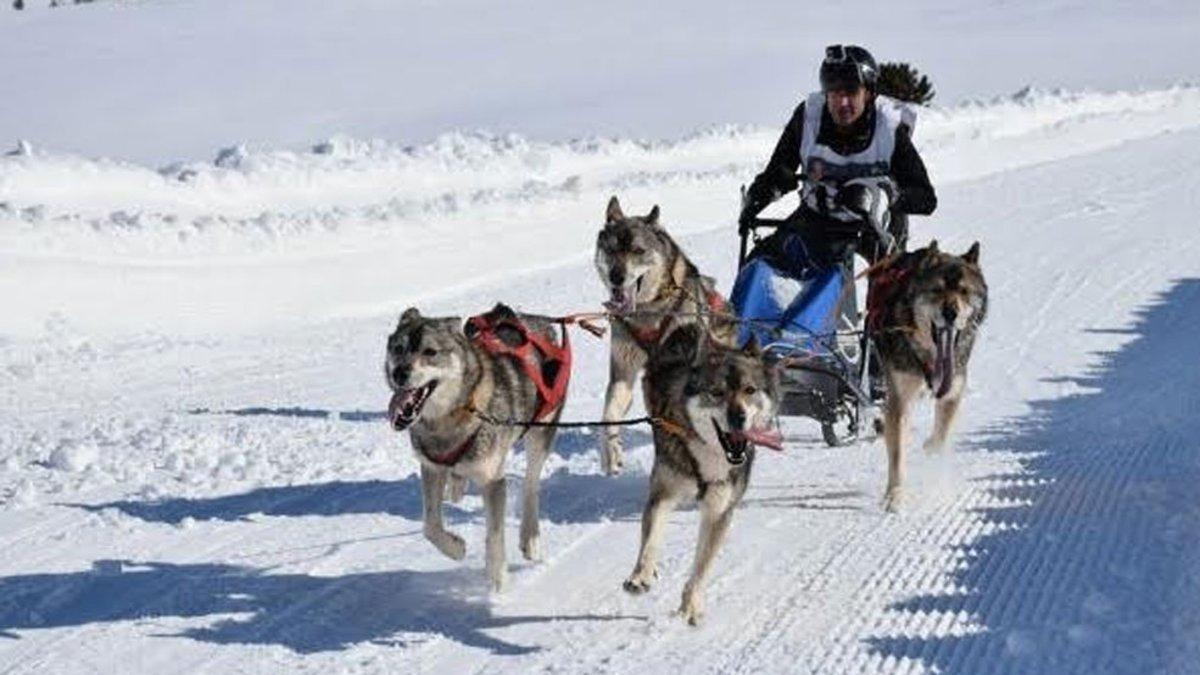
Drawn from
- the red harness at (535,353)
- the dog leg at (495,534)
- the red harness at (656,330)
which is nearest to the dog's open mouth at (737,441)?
the dog leg at (495,534)

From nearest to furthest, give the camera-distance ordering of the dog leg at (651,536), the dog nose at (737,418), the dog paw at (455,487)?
the dog nose at (737,418) < the dog leg at (651,536) < the dog paw at (455,487)

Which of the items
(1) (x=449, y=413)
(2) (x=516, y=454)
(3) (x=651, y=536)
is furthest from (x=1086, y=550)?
(2) (x=516, y=454)

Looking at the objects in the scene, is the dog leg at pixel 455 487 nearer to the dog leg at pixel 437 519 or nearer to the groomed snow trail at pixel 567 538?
the groomed snow trail at pixel 567 538

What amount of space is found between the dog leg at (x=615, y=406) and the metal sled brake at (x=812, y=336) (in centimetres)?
64

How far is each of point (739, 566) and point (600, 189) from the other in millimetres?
10117

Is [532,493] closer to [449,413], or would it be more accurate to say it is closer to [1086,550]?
[449,413]

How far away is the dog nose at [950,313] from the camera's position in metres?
5.93

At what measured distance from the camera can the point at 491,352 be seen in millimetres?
5254

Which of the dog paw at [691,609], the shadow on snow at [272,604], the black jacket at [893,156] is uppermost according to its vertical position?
the black jacket at [893,156]

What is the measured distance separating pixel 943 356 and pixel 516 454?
192cm

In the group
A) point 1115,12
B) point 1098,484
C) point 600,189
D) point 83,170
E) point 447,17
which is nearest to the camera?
point 1098,484

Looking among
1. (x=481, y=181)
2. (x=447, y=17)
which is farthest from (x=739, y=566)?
(x=447, y=17)

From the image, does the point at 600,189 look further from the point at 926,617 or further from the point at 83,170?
the point at 926,617

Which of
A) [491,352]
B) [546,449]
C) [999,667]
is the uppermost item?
[491,352]
